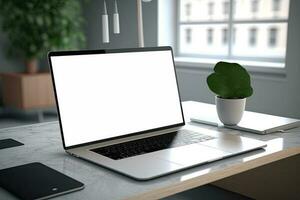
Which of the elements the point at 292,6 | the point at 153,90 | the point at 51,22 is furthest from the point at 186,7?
the point at 153,90

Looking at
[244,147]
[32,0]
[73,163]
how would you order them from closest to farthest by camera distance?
[73,163] → [244,147] → [32,0]

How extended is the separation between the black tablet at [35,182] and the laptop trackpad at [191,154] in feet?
0.83

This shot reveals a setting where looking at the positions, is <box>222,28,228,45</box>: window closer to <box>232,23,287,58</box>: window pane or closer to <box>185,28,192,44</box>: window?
<box>232,23,287,58</box>: window pane

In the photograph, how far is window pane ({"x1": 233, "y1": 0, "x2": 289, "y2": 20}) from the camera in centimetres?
308

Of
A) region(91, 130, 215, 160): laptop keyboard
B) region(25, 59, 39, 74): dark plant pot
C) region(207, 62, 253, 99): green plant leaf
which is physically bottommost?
region(25, 59, 39, 74): dark plant pot

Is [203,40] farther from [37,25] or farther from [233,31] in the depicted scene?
[37,25]

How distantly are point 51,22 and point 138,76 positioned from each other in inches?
136

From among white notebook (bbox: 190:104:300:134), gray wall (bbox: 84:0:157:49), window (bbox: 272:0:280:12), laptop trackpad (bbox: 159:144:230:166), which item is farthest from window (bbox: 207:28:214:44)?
laptop trackpad (bbox: 159:144:230:166)

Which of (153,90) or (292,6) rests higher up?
(292,6)

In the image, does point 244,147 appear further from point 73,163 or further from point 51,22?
point 51,22

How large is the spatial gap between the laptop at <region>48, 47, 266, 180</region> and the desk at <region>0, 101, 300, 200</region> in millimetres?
23

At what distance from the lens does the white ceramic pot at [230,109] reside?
1.30 meters

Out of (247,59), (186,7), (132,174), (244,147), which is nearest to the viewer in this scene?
(132,174)

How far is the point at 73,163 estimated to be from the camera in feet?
3.16
